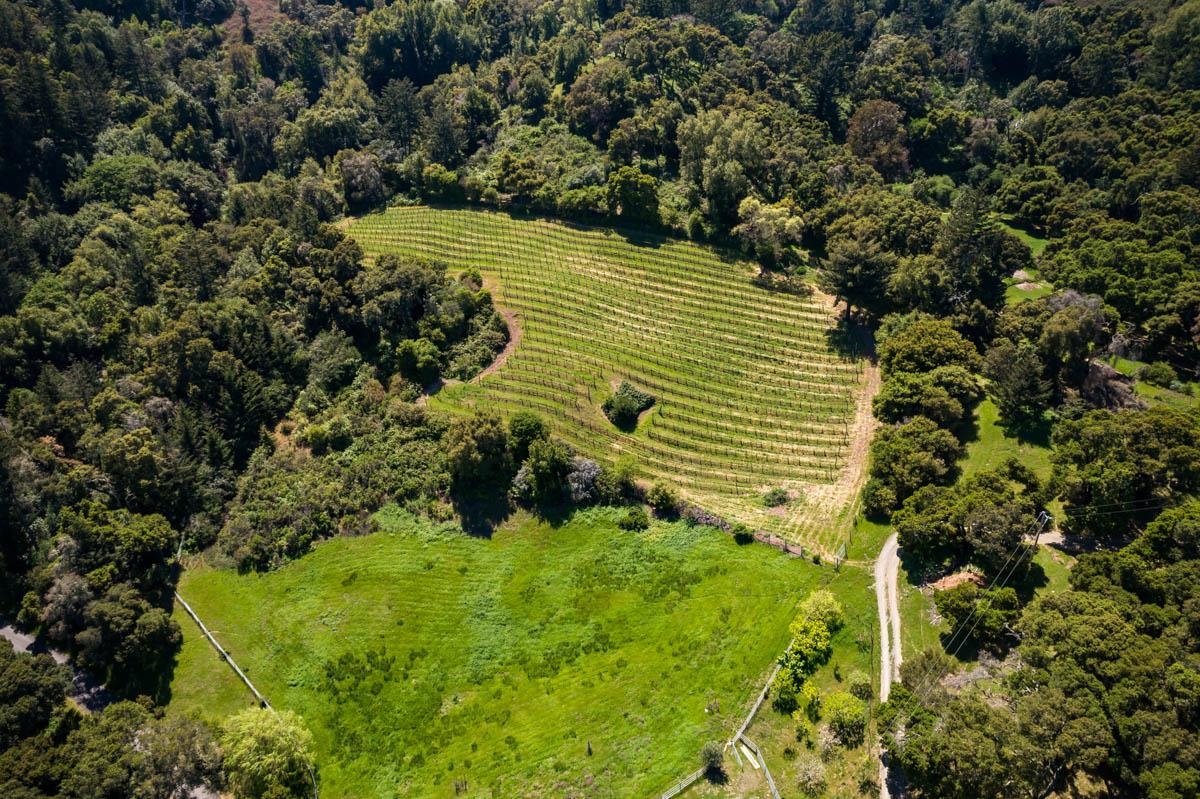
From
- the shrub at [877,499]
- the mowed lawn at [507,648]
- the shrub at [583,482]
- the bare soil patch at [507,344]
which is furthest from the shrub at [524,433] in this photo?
the shrub at [877,499]

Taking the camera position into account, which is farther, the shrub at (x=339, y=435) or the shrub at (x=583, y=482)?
the shrub at (x=339, y=435)

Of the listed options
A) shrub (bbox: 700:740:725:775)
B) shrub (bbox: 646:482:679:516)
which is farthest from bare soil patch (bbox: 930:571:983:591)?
shrub (bbox: 646:482:679:516)

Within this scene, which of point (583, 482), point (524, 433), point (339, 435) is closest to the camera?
point (583, 482)

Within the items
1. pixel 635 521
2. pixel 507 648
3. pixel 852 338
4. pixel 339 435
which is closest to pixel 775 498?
pixel 635 521

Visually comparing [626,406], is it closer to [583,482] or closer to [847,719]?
[583,482]

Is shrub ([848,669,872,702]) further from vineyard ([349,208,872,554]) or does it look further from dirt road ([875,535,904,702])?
vineyard ([349,208,872,554])

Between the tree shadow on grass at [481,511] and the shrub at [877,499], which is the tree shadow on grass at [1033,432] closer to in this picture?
the shrub at [877,499]
